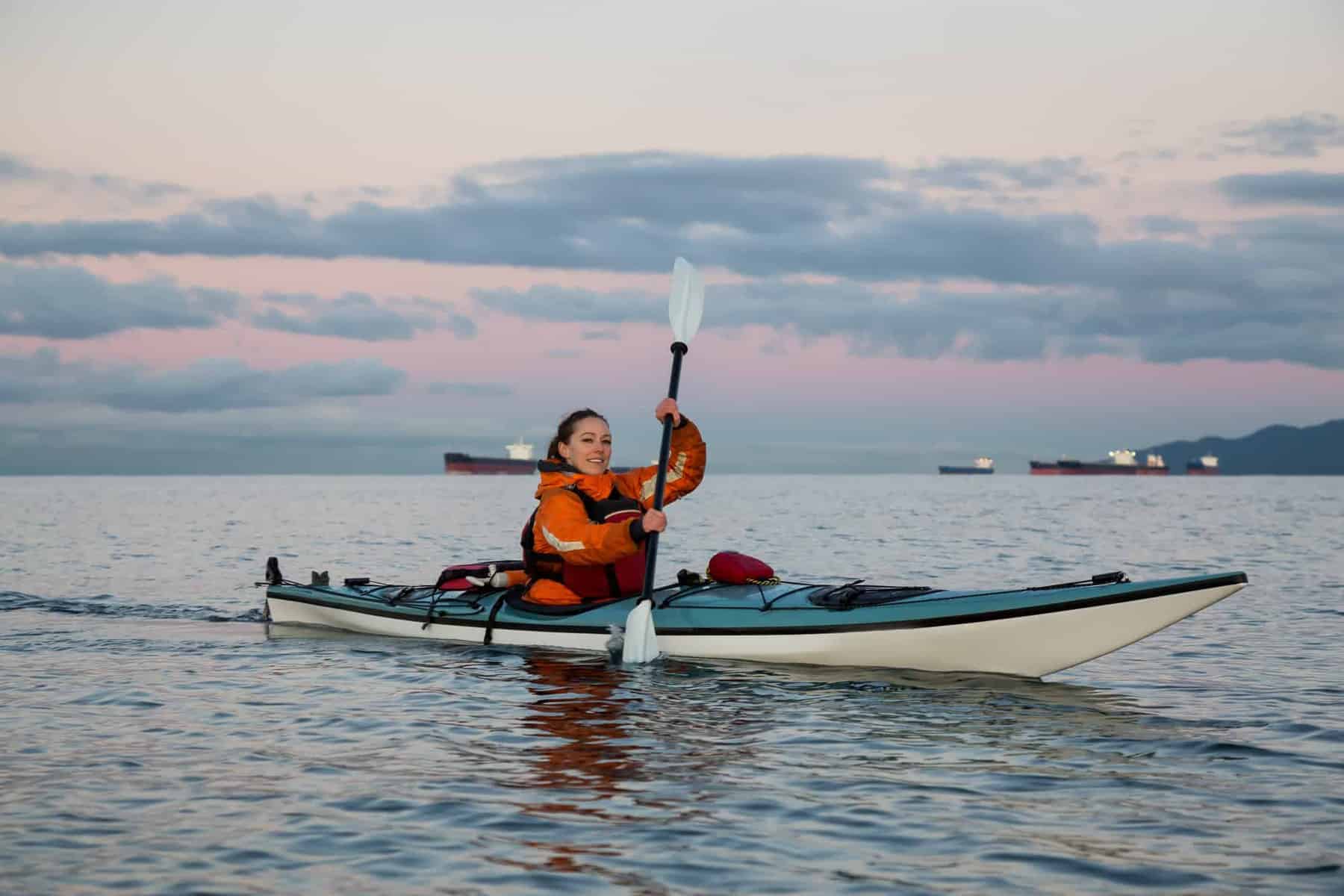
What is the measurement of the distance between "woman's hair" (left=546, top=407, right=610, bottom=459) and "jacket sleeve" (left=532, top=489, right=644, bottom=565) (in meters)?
0.47

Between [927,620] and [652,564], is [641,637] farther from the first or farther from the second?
[927,620]

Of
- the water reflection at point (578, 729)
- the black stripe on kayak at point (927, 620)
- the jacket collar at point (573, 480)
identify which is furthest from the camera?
the jacket collar at point (573, 480)

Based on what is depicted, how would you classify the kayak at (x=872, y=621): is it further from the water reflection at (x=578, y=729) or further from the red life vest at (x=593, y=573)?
the water reflection at (x=578, y=729)

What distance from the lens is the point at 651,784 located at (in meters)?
5.56

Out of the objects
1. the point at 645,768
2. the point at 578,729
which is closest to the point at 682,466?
the point at 578,729

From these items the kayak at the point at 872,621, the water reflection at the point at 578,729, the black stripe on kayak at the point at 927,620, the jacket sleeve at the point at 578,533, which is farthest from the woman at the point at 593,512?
the water reflection at the point at 578,729

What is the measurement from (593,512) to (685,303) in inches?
83.6

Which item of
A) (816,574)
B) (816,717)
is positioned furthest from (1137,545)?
(816,717)

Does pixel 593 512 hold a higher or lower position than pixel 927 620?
higher

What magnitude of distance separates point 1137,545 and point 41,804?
25178 mm

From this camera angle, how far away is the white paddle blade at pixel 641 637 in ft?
28.6

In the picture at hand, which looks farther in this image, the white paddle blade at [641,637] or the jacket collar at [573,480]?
the jacket collar at [573,480]

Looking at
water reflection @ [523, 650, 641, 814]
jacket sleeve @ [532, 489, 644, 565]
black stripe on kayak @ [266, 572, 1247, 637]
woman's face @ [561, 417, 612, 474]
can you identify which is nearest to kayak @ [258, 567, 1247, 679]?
black stripe on kayak @ [266, 572, 1247, 637]

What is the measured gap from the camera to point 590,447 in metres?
9.06
